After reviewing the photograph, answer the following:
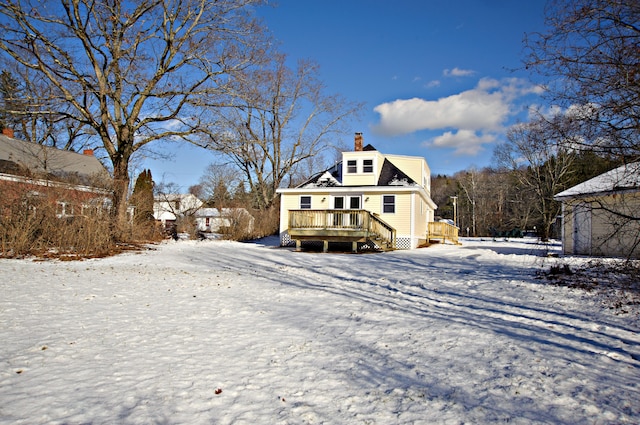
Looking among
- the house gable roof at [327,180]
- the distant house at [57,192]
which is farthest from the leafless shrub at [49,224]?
the house gable roof at [327,180]

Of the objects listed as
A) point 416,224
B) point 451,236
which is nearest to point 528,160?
point 451,236

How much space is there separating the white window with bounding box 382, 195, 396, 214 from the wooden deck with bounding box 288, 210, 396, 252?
1.72 meters

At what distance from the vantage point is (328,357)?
4.54m

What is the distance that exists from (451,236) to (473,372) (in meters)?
23.8

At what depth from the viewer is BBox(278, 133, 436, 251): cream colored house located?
18.7 metres

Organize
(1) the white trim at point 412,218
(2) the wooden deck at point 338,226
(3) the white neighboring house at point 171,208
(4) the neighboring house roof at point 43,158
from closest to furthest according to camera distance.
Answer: (2) the wooden deck at point 338,226 < (1) the white trim at point 412,218 < (4) the neighboring house roof at point 43,158 < (3) the white neighboring house at point 171,208

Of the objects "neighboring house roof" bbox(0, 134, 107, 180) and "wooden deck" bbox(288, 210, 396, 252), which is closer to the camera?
"wooden deck" bbox(288, 210, 396, 252)

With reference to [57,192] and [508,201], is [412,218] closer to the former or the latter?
[57,192]

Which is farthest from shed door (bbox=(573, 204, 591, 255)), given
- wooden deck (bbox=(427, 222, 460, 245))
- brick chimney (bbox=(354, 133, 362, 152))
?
brick chimney (bbox=(354, 133, 362, 152))

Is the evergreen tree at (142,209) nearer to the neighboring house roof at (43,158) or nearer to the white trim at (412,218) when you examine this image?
the neighboring house roof at (43,158)

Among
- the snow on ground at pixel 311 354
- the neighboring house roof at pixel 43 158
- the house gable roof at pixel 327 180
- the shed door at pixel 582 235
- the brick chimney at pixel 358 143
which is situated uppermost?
the brick chimney at pixel 358 143

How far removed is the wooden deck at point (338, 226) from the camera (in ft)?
59.7

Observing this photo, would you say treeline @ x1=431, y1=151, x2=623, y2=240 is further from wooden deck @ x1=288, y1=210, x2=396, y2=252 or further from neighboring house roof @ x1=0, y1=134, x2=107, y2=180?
neighboring house roof @ x1=0, y1=134, x2=107, y2=180

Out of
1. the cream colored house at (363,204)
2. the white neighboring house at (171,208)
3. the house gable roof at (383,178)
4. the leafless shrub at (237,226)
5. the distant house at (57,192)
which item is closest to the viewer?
the distant house at (57,192)
